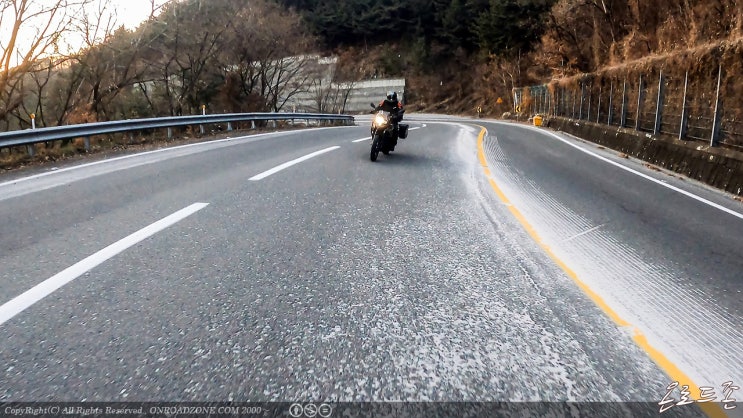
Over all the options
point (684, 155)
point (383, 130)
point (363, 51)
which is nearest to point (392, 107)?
point (383, 130)

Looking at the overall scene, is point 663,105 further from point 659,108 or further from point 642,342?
point 642,342

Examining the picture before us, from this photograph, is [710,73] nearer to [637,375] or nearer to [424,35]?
[637,375]

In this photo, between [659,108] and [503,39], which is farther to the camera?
[503,39]

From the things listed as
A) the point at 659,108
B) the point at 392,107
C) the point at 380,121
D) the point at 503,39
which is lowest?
the point at 380,121

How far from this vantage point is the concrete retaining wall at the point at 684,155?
924 centimetres

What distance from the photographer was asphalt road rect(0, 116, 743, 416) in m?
2.54

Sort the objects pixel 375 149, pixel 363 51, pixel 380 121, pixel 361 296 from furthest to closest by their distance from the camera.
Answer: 1. pixel 363 51
2. pixel 380 121
3. pixel 375 149
4. pixel 361 296

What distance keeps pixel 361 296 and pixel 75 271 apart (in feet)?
7.59

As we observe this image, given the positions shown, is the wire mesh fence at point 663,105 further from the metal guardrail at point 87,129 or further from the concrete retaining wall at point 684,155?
the metal guardrail at point 87,129

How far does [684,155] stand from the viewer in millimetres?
11219

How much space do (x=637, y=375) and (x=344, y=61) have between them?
7469 cm

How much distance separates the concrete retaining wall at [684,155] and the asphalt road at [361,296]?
7.65 feet

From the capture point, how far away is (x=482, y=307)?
3.41 metres

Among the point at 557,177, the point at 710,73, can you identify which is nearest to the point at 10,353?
the point at 557,177
